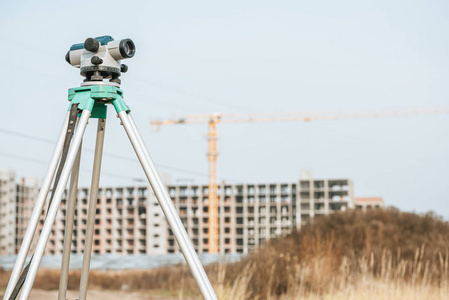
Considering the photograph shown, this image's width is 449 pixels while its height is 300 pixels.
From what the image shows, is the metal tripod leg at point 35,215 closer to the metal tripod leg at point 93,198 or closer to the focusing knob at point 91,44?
the metal tripod leg at point 93,198

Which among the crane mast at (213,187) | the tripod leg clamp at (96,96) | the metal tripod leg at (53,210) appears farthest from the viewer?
the crane mast at (213,187)

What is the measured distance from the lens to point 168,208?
1970mm

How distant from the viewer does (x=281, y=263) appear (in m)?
7.80

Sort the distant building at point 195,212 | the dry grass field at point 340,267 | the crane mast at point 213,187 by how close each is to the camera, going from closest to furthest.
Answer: the dry grass field at point 340,267 → the crane mast at point 213,187 → the distant building at point 195,212

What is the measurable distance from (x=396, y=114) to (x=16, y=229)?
71890 mm

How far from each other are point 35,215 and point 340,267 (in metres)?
5.79

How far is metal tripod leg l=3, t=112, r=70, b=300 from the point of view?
6.57 ft

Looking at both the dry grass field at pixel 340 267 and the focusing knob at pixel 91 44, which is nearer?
the focusing knob at pixel 91 44

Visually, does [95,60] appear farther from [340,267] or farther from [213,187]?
[213,187]

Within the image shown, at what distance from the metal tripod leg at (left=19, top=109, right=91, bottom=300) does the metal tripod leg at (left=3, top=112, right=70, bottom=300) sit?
0.22 ft

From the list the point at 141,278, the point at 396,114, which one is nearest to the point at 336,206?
the point at 396,114

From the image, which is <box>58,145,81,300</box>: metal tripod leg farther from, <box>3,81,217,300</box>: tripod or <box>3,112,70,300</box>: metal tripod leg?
<box>3,112,70,300</box>: metal tripod leg

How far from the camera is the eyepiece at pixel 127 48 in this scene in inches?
88.6

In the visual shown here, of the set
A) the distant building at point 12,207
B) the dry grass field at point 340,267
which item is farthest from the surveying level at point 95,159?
the distant building at point 12,207
